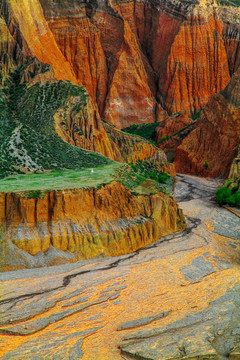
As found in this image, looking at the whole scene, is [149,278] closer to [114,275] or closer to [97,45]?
[114,275]

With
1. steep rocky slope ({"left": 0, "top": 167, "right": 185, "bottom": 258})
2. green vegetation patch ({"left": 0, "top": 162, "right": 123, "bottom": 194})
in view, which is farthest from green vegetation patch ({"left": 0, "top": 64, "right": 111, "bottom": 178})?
steep rocky slope ({"left": 0, "top": 167, "right": 185, "bottom": 258})

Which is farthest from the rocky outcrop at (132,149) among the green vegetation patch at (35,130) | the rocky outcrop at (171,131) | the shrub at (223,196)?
the shrub at (223,196)

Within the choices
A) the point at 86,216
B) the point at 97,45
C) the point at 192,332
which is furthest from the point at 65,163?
the point at 97,45

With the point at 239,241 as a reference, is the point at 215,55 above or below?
above

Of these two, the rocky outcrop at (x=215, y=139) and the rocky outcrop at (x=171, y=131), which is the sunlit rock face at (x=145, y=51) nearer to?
the rocky outcrop at (x=171, y=131)

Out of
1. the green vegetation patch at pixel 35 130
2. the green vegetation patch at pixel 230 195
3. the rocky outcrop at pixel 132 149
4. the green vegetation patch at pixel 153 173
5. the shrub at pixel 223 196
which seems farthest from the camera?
the rocky outcrop at pixel 132 149
